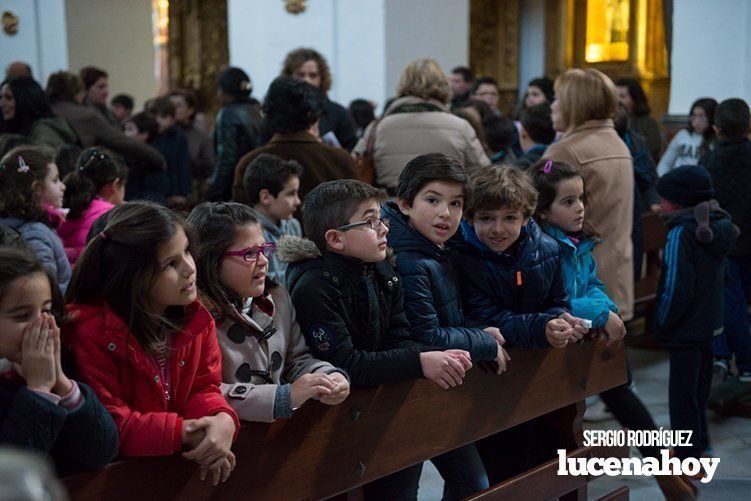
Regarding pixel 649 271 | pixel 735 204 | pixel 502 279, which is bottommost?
pixel 649 271

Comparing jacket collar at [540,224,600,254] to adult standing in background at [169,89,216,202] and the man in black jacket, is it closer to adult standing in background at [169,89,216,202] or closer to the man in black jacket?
the man in black jacket

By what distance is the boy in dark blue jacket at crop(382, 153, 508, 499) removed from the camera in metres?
2.95

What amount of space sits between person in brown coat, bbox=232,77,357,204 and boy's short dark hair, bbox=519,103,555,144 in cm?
147

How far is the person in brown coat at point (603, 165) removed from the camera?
169 inches

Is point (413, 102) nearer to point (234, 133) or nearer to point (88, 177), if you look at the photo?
point (234, 133)

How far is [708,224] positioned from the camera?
425 cm

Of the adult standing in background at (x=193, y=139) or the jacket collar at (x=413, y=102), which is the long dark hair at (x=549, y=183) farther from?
the adult standing in background at (x=193, y=139)

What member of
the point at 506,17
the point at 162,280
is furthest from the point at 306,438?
the point at 506,17

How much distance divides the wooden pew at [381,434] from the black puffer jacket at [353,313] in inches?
3.0

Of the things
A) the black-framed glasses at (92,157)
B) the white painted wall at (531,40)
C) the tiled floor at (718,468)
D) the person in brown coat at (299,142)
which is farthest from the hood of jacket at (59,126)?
the white painted wall at (531,40)

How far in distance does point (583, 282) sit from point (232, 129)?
2734mm

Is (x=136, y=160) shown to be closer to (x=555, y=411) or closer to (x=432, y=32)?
(x=432, y=32)

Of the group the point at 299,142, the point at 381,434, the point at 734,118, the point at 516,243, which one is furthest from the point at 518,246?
the point at 734,118

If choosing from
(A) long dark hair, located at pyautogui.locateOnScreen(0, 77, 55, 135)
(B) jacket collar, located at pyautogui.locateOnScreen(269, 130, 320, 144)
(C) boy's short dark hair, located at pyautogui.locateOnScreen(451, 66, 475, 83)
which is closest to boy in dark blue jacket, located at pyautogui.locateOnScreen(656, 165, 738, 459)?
(B) jacket collar, located at pyautogui.locateOnScreen(269, 130, 320, 144)
